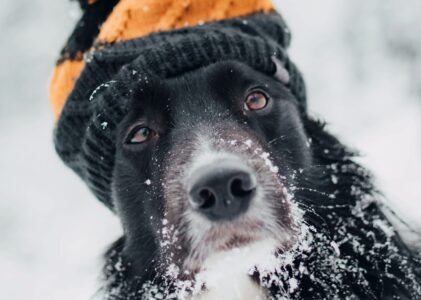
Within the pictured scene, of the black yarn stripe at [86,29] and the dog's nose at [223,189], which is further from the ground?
the black yarn stripe at [86,29]

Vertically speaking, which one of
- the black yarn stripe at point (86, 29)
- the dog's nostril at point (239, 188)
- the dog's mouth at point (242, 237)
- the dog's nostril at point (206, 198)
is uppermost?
the black yarn stripe at point (86, 29)

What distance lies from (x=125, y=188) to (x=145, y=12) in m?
0.84

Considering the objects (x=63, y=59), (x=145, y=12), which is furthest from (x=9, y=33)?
(x=145, y=12)

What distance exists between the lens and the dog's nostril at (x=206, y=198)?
1.99 meters

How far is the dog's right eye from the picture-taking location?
2.56 metres

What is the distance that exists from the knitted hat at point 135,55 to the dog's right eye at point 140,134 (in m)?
0.09

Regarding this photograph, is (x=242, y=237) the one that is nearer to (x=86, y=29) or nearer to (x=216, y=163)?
(x=216, y=163)

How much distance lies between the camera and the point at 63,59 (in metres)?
3.14

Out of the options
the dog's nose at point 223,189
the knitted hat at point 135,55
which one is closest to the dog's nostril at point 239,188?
the dog's nose at point 223,189

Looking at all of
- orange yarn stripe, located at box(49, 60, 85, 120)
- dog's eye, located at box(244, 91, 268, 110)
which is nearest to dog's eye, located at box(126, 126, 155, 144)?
dog's eye, located at box(244, 91, 268, 110)

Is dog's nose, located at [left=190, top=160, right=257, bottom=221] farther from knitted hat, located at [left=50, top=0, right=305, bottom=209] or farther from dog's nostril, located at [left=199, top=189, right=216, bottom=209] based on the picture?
knitted hat, located at [left=50, top=0, right=305, bottom=209]

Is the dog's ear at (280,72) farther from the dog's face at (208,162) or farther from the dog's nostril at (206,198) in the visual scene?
the dog's nostril at (206,198)

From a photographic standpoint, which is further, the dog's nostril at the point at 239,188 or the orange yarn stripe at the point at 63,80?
the orange yarn stripe at the point at 63,80

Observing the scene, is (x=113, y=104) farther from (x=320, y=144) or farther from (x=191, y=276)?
(x=320, y=144)
